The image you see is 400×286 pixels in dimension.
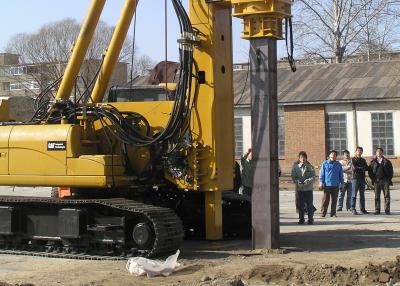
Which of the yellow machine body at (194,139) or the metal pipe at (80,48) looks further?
the metal pipe at (80,48)

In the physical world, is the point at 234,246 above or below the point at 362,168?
below

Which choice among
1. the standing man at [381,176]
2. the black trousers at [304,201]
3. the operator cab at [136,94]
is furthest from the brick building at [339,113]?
the operator cab at [136,94]

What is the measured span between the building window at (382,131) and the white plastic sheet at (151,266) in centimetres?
2669

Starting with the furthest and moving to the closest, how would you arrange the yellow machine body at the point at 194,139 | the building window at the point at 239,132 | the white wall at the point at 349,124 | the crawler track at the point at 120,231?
1. the building window at the point at 239,132
2. the white wall at the point at 349,124
3. the yellow machine body at the point at 194,139
4. the crawler track at the point at 120,231

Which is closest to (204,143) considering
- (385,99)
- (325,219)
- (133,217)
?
(133,217)

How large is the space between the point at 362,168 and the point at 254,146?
29.2 feet

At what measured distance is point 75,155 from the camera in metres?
12.4

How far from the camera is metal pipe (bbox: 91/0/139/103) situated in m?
13.8

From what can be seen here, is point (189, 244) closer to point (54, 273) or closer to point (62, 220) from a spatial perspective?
point (62, 220)

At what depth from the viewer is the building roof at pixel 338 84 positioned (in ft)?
118

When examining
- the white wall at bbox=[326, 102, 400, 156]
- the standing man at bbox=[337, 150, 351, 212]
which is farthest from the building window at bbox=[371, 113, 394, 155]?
the standing man at bbox=[337, 150, 351, 212]

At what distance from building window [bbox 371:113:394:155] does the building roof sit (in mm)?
1017

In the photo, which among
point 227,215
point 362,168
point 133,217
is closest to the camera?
point 133,217

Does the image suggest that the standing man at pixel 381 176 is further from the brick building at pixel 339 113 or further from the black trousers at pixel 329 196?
the brick building at pixel 339 113
